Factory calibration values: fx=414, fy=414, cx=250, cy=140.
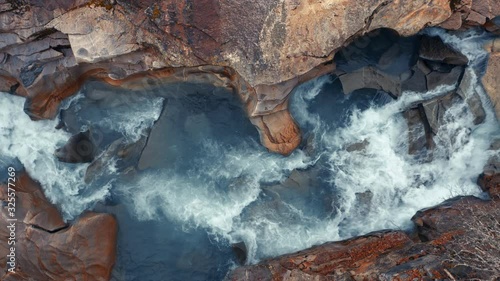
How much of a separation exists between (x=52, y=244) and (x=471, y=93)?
47.8 feet

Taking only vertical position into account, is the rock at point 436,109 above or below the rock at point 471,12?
below

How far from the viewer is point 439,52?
1359cm

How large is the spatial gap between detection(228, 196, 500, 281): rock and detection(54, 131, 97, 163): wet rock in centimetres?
650

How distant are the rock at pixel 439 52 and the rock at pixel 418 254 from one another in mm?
4541

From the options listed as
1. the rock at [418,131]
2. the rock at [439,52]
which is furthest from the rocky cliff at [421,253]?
the rock at [439,52]

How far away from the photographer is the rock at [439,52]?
13.5m

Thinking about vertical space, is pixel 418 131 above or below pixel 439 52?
below

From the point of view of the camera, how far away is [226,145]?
14602mm

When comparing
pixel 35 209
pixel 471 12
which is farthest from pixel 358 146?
pixel 35 209

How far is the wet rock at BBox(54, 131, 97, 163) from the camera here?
1454cm

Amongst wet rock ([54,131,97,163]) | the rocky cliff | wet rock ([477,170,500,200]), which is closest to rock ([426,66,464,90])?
wet rock ([477,170,500,200])

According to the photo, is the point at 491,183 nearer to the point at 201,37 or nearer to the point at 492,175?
the point at 492,175

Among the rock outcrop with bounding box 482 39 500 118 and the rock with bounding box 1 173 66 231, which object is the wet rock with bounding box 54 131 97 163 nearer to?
the rock with bounding box 1 173 66 231

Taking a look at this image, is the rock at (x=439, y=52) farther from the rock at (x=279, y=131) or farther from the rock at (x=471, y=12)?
the rock at (x=279, y=131)
